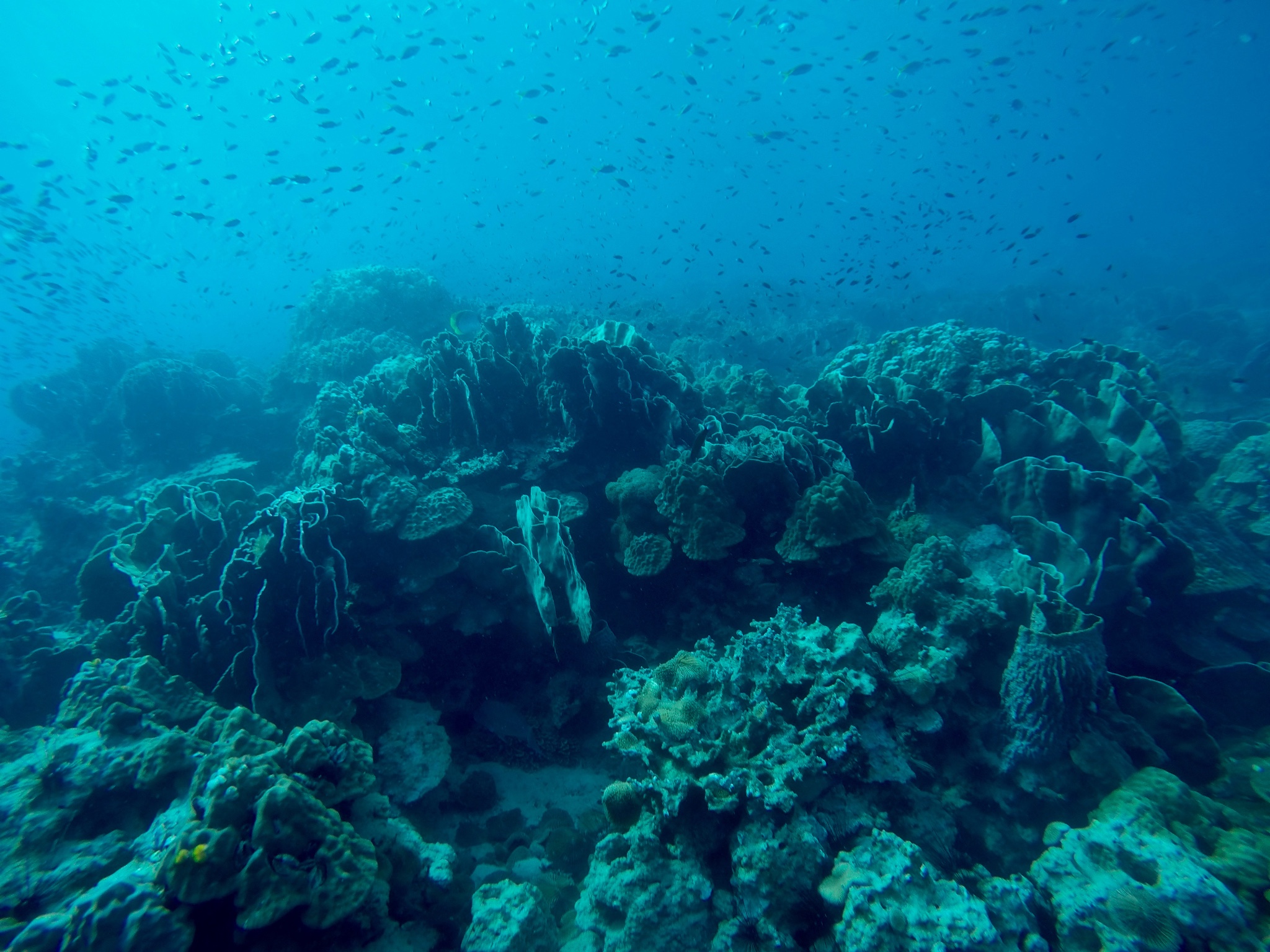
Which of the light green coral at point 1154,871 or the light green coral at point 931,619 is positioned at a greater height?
the light green coral at point 931,619

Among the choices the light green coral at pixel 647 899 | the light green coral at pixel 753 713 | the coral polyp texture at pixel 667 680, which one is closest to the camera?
the coral polyp texture at pixel 667 680

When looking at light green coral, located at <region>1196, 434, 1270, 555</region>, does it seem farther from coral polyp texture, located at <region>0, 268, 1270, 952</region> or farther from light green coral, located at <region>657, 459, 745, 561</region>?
light green coral, located at <region>657, 459, 745, 561</region>

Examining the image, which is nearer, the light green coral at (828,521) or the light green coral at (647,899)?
the light green coral at (647,899)

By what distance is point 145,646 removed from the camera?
5.35 meters

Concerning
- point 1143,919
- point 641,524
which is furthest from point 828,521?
point 1143,919

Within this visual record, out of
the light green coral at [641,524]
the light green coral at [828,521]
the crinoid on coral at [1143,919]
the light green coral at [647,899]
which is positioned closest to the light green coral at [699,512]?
the light green coral at [641,524]

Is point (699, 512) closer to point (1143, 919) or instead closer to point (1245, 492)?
point (1143, 919)

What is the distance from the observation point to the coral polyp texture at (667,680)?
3061mm

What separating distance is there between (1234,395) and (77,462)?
113 feet

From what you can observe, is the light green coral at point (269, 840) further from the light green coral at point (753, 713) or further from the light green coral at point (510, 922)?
the light green coral at point (753, 713)

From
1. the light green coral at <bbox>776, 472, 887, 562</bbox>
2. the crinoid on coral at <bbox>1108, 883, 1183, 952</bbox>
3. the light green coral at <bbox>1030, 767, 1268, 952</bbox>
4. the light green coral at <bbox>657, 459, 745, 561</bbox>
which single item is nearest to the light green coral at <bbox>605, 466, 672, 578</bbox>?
the light green coral at <bbox>657, 459, 745, 561</bbox>

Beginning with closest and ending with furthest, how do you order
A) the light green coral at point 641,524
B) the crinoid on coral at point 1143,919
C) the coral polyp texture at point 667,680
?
1. the crinoid on coral at point 1143,919
2. the coral polyp texture at point 667,680
3. the light green coral at point 641,524

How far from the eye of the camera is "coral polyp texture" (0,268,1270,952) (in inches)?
120

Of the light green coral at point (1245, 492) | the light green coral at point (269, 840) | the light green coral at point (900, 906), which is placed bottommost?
the light green coral at point (1245, 492)
